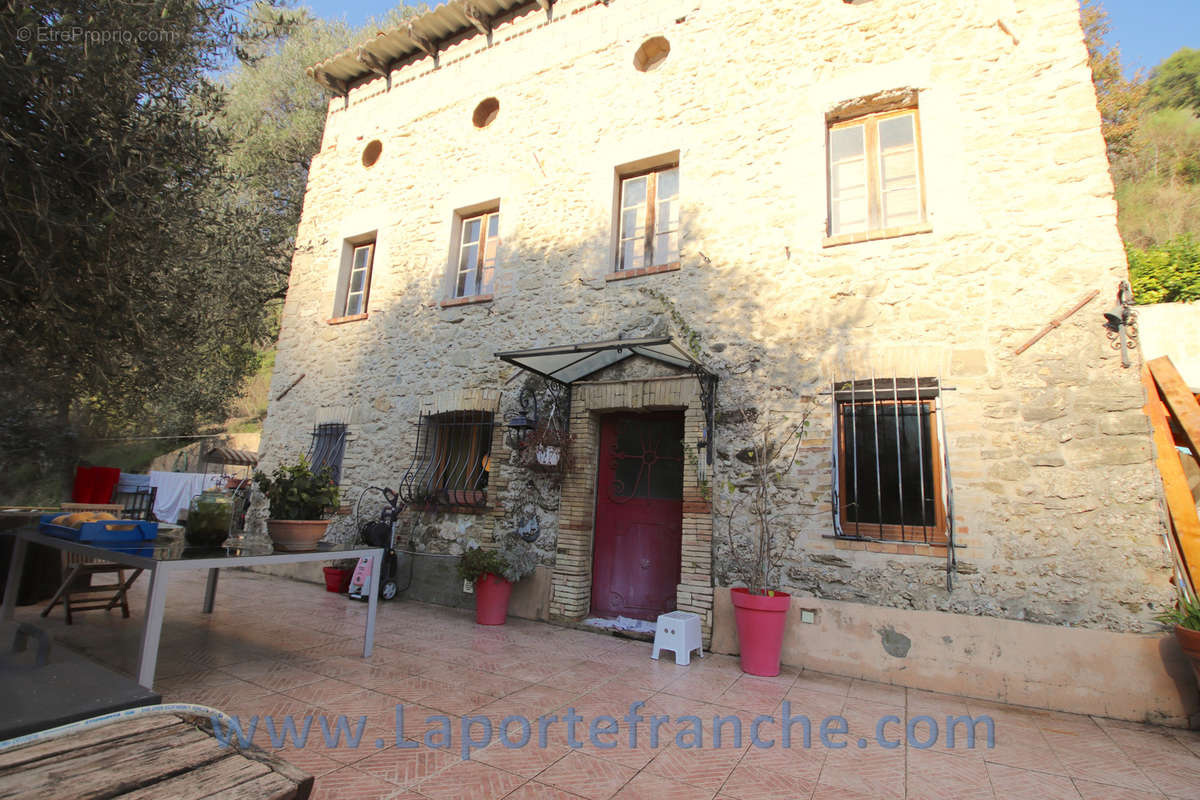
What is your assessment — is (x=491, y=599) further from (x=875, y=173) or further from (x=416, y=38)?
(x=416, y=38)

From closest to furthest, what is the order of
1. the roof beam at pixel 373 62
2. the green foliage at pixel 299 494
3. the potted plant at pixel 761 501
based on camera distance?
1. the green foliage at pixel 299 494
2. the potted plant at pixel 761 501
3. the roof beam at pixel 373 62

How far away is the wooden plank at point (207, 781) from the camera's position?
84cm

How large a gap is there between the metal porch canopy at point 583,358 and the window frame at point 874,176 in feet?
5.48

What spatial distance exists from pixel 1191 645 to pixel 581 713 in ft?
11.8

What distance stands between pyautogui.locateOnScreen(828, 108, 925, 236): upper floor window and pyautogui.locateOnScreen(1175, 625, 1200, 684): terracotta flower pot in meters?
3.38

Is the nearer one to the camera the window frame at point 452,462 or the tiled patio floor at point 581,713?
the tiled patio floor at point 581,713

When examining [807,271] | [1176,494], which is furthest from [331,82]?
[1176,494]

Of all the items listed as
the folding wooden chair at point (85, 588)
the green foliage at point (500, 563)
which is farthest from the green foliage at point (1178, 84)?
the folding wooden chair at point (85, 588)

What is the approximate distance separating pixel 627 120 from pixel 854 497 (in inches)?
183

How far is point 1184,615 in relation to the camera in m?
3.62

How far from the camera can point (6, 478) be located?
13977 mm

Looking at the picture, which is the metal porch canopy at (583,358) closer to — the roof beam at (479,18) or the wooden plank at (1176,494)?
the wooden plank at (1176,494)

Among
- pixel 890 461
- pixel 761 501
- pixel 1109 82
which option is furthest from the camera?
pixel 1109 82

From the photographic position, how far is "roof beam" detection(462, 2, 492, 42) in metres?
7.54
